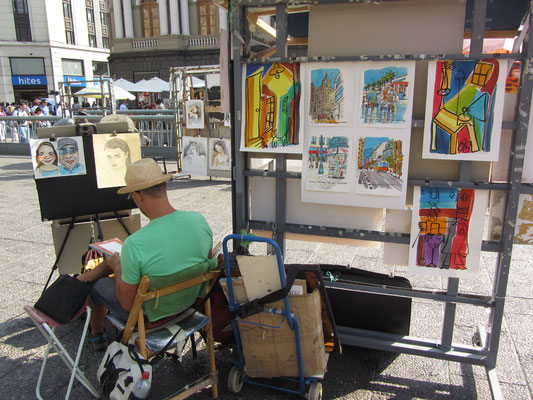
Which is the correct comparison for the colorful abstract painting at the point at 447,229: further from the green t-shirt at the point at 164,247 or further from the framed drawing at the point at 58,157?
the framed drawing at the point at 58,157

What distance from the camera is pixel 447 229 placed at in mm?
2619

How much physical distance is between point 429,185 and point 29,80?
4241 cm

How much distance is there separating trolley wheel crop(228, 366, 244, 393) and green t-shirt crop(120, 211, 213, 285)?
2.51 ft

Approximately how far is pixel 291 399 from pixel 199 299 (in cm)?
85

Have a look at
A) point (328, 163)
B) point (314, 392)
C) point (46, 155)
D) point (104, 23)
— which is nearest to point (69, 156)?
point (46, 155)

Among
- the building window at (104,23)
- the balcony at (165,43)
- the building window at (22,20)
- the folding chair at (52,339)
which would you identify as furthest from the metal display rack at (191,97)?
the building window at (104,23)

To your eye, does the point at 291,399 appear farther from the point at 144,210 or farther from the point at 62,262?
the point at 62,262

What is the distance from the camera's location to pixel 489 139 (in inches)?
95.7

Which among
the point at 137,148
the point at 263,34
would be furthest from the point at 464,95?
the point at 137,148

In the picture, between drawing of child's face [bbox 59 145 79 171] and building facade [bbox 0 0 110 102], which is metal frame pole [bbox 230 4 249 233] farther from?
building facade [bbox 0 0 110 102]

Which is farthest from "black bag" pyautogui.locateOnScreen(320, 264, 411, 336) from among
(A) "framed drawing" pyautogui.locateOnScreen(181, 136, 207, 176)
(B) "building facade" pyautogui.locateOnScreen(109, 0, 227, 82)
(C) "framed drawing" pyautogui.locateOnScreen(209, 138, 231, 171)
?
(B) "building facade" pyautogui.locateOnScreen(109, 0, 227, 82)

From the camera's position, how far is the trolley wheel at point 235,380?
2637 mm

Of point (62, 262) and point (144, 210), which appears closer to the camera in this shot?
point (144, 210)

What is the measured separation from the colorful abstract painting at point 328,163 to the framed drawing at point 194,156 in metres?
6.59
